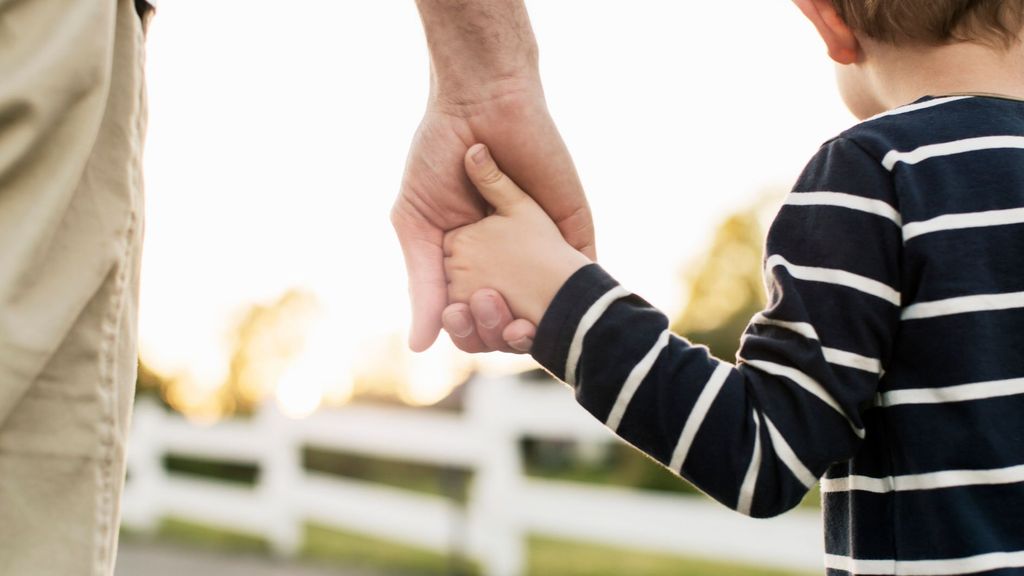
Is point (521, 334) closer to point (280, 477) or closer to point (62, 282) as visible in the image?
point (62, 282)

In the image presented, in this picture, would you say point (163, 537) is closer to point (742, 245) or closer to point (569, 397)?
point (569, 397)

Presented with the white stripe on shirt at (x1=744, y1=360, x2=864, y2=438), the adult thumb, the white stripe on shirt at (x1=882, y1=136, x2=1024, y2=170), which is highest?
the adult thumb

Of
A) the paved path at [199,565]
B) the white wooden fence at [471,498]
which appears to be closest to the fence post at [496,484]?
the white wooden fence at [471,498]

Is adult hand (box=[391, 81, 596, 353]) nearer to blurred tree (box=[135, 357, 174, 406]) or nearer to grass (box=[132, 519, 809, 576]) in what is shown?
grass (box=[132, 519, 809, 576])

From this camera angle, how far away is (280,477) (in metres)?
7.52

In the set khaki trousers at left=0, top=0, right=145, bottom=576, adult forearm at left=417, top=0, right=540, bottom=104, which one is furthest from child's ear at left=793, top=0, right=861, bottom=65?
khaki trousers at left=0, top=0, right=145, bottom=576

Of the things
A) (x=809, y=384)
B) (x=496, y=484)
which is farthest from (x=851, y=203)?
(x=496, y=484)

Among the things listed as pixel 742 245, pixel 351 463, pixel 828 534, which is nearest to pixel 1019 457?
pixel 828 534

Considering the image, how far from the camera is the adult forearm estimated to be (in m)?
1.40

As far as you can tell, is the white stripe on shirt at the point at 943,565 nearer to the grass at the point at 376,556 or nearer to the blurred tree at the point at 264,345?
the grass at the point at 376,556

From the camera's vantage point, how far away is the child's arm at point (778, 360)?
104cm

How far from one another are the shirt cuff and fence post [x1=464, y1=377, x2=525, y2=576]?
14.1ft

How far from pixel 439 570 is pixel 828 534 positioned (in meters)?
5.08

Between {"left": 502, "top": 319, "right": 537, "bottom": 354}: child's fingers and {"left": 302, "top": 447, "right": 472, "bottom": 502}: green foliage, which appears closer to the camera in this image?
{"left": 502, "top": 319, "right": 537, "bottom": 354}: child's fingers
